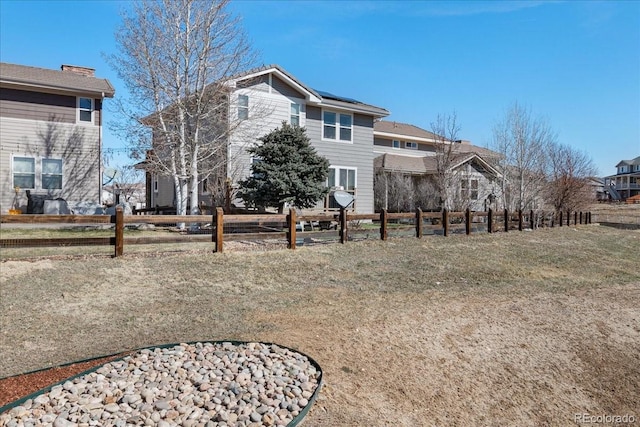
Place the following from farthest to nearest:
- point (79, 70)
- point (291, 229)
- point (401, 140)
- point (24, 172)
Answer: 1. point (401, 140)
2. point (79, 70)
3. point (24, 172)
4. point (291, 229)

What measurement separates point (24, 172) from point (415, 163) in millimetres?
21254

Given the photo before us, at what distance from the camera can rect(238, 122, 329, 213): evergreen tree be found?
15250mm

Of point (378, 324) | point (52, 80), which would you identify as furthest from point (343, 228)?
point (52, 80)

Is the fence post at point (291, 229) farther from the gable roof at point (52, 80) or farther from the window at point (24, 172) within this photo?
the window at point (24, 172)

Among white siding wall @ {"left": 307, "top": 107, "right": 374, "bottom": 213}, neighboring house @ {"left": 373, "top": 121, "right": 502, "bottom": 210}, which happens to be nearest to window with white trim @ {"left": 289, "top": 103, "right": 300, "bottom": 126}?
white siding wall @ {"left": 307, "top": 107, "right": 374, "bottom": 213}

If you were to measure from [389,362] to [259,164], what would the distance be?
11677 mm

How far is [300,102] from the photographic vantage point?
20250mm

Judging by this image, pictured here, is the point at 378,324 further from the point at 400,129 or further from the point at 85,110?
the point at 400,129

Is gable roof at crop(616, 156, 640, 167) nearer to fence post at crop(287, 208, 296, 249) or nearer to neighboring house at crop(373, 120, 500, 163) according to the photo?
neighboring house at crop(373, 120, 500, 163)

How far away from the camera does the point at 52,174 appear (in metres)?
16.8

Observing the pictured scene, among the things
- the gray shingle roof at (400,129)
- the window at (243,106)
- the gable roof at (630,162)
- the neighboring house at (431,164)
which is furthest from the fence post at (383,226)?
the gable roof at (630,162)

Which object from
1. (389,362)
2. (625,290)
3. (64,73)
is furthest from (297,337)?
(64,73)

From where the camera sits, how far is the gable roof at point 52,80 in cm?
1589

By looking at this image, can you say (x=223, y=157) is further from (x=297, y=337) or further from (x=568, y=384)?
(x=568, y=384)
